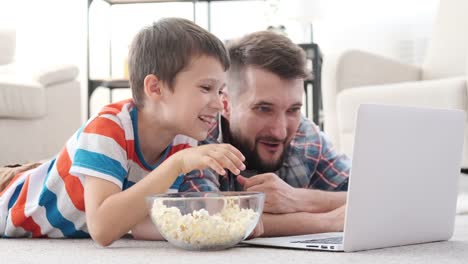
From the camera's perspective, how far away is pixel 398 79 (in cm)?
296

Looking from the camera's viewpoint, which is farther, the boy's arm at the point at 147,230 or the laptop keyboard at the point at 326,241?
the boy's arm at the point at 147,230

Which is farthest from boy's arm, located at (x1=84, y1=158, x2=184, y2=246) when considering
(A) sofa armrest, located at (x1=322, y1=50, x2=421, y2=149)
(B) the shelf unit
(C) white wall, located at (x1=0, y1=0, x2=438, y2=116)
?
(C) white wall, located at (x1=0, y1=0, x2=438, y2=116)

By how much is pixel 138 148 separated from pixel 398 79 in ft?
6.05

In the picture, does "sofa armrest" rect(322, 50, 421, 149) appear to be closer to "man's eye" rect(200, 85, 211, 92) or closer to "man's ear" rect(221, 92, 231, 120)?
"man's ear" rect(221, 92, 231, 120)

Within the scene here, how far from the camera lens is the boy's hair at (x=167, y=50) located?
1.31 meters

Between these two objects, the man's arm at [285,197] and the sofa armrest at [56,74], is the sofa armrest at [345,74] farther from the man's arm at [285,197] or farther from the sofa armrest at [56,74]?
the man's arm at [285,197]

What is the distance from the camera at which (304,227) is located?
1.38 meters

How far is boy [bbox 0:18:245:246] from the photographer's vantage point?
47.6 inches

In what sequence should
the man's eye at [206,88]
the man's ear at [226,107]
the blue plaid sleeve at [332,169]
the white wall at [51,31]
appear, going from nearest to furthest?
the man's eye at [206,88]
the man's ear at [226,107]
the blue plaid sleeve at [332,169]
the white wall at [51,31]

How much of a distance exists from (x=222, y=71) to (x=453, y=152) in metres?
0.42

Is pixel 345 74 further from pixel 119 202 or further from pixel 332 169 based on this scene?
pixel 119 202

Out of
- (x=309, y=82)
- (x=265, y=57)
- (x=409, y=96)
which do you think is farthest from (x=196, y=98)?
(x=309, y=82)

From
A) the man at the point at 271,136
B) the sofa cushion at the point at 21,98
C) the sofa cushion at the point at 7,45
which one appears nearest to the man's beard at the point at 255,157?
the man at the point at 271,136

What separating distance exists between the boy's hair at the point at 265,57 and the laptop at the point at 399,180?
35cm
